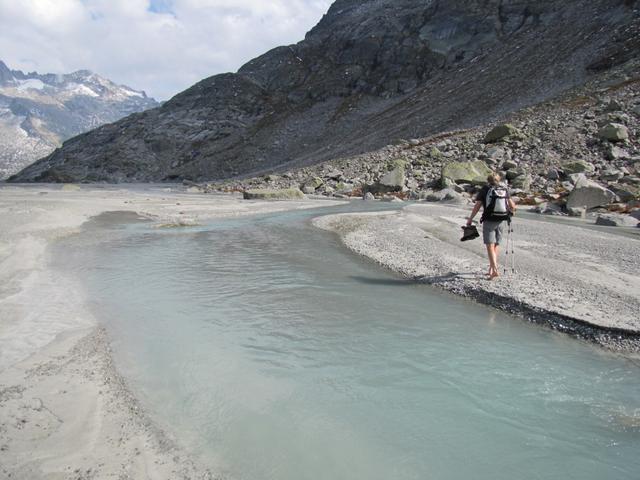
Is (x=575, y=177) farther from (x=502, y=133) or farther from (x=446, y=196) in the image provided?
(x=502, y=133)

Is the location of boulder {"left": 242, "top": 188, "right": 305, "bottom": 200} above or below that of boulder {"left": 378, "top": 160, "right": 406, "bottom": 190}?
below

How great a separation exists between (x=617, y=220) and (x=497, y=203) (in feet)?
47.0

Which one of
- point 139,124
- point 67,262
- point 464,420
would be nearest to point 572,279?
point 464,420

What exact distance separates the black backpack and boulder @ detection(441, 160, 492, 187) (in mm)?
26401

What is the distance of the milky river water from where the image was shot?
202 inches

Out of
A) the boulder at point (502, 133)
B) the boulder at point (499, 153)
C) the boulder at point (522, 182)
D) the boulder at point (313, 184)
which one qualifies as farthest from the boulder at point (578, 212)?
the boulder at point (313, 184)

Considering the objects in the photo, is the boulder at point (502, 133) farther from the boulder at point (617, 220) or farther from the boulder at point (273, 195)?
the boulder at point (617, 220)

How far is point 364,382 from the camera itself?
6895 mm

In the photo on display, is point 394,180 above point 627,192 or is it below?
above

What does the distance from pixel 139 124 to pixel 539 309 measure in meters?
110

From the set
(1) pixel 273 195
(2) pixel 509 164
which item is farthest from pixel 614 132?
(1) pixel 273 195

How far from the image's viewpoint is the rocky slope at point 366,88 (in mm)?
63469

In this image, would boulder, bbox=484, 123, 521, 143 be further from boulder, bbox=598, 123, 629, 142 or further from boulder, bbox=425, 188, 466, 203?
boulder, bbox=425, 188, 466, 203

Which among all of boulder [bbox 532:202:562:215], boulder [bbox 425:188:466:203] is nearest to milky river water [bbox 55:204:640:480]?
boulder [bbox 532:202:562:215]
